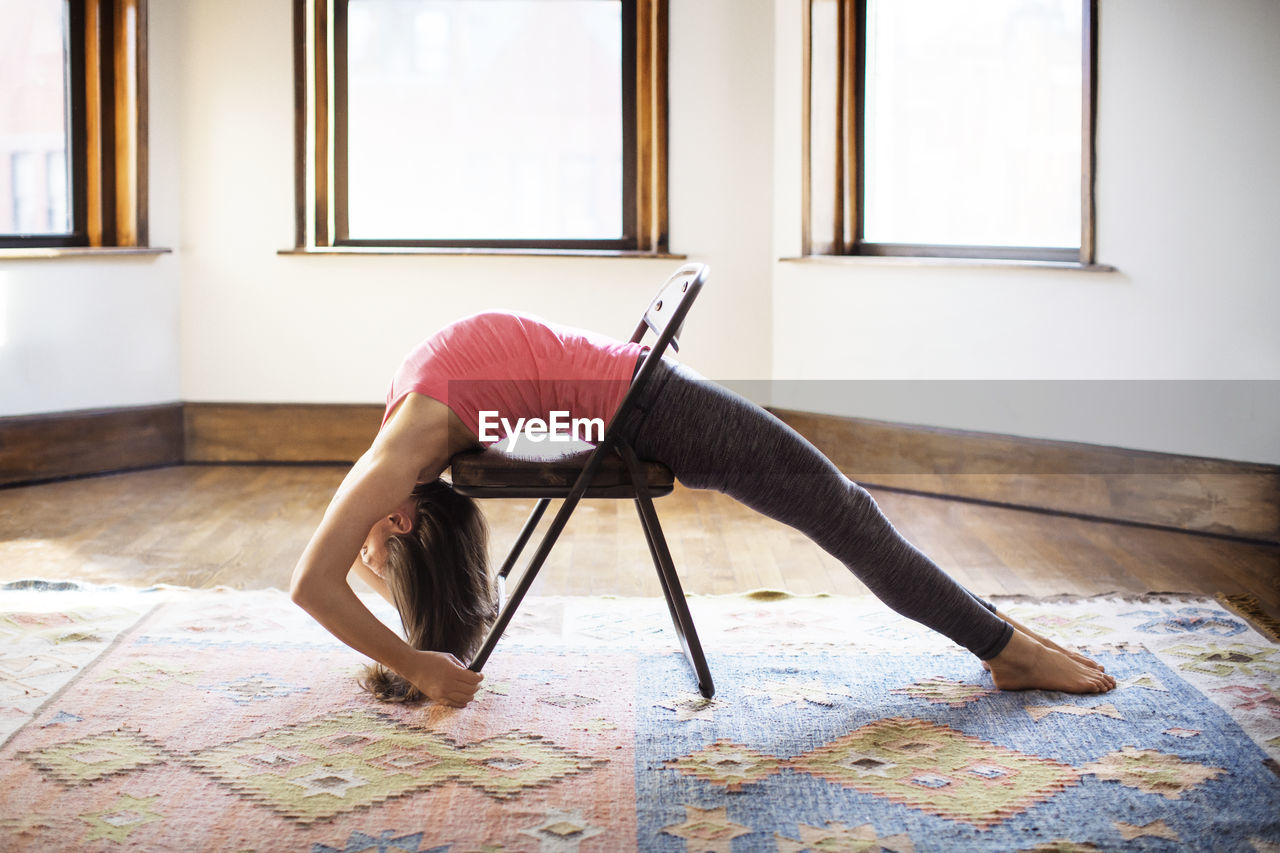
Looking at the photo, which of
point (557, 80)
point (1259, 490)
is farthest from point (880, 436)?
point (557, 80)

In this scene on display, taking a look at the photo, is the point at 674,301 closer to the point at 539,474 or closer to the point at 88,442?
the point at 539,474

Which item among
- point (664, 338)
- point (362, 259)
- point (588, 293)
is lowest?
point (664, 338)

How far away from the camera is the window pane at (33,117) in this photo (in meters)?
4.01

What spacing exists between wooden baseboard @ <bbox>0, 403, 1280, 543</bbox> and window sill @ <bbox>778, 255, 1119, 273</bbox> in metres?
0.52

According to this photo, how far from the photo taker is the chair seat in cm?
200

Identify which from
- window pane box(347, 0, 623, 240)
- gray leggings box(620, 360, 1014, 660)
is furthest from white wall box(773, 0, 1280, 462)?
gray leggings box(620, 360, 1014, 660)

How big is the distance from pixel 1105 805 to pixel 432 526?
3.69 ft

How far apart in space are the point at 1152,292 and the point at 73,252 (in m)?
3.36

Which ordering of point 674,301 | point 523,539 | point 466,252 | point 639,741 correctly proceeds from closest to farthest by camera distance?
point 639,741 < point 674,301 < point 523,539 < point 466,252

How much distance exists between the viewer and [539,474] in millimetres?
2031

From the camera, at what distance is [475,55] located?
447 cm

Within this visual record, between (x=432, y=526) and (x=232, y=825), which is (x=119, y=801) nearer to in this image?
(x=232, y=825)

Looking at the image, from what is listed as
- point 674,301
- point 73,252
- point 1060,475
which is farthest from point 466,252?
point 674,301

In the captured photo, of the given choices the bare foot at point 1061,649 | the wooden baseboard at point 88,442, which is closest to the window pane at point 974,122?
the bare foot at point 1061,649
